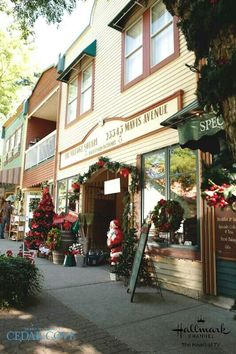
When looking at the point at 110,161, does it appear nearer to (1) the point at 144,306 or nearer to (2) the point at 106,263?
(2) the point at 106,263

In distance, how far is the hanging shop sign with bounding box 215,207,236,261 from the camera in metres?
5.42

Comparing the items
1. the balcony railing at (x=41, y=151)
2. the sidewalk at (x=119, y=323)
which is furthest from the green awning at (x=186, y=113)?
the balcony railing at (x=41, y=151)

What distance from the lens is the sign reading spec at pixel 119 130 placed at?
24.2ft

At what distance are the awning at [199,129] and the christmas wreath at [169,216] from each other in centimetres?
158

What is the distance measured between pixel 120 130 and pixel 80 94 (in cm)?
360

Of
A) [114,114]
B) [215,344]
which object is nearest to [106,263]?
[114,114]

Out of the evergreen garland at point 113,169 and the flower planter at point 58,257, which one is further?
the flower planter at point 58,257

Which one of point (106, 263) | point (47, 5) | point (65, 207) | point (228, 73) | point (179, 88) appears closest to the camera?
point (228, 73)

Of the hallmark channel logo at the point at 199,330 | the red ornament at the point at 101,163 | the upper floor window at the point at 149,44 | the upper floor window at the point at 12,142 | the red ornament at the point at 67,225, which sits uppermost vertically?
the upper floor window at the point at 12,142

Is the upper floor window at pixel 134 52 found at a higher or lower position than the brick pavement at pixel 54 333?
higher

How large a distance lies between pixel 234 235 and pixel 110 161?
4.54 m

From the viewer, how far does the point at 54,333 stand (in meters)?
4.14

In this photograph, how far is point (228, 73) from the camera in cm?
262

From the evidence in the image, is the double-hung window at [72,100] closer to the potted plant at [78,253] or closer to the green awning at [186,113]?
the potted plant at [78,253]
